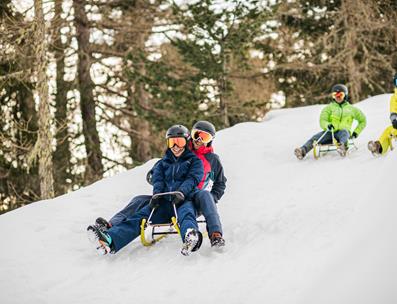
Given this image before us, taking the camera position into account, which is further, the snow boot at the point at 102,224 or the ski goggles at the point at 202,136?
the ski goggles at the point at 202,136

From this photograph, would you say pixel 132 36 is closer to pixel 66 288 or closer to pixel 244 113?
pixel 244 113

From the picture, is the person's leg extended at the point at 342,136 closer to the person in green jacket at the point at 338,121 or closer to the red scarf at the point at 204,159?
the person in green jacket at the point at 338,121

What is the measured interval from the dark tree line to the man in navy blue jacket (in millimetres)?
5553

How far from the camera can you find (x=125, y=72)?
45.6 ft

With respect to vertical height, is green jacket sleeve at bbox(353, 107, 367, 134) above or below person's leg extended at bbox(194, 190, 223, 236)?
above

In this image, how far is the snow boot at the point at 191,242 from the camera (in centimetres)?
483

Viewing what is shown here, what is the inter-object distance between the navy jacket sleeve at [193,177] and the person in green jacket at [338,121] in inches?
134

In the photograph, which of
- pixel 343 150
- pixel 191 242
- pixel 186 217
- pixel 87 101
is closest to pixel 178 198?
pixel 186 217

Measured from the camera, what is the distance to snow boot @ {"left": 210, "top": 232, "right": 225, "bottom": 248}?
16.2ft

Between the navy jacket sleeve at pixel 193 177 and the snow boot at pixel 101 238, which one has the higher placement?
the navy jacket sleeve at pixel 193 177

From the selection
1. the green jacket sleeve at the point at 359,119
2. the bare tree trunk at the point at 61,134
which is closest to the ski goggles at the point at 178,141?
the green jacket sleeve at the point at 359,119

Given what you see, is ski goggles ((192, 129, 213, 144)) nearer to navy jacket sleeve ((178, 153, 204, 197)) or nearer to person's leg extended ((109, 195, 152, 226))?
navy jacket sleeve ((178, 153, 204, 197))

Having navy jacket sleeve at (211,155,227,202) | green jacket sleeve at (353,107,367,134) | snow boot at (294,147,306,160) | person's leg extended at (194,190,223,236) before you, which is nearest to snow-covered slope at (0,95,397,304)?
person's leg extended at (194,190,223,236)

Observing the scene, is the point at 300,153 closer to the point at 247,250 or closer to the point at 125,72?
the point at 247,250
